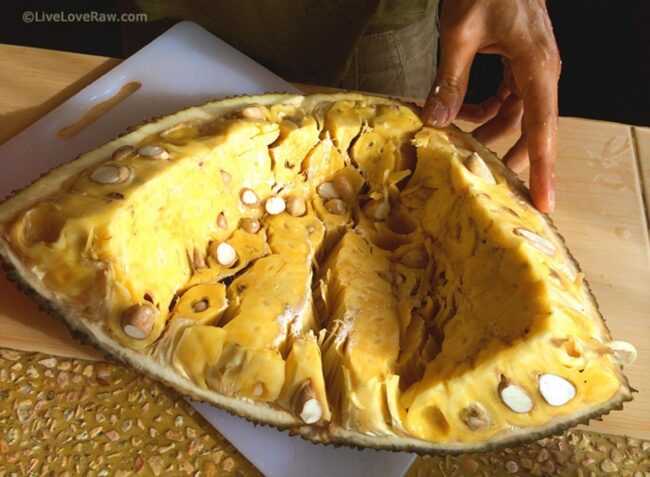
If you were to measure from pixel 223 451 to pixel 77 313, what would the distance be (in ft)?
1.22

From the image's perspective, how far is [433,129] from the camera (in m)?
1.25

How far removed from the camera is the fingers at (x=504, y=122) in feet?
4.86

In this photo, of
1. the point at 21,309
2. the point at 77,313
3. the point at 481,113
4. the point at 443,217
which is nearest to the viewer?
the point at 77,313

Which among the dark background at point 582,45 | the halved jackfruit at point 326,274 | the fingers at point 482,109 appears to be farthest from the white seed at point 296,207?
the dark background at point 582,45

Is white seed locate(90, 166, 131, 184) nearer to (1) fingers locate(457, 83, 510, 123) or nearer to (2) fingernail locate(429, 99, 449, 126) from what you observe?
(2) fingernail locate(429, 99, 449, 126)

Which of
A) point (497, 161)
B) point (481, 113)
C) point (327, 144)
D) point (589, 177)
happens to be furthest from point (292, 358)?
point (589, 177)

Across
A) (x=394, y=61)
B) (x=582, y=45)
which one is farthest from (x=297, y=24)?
(x=582, y=45)

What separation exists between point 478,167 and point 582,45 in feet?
6.00

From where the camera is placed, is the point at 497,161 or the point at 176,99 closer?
the point at 497,161

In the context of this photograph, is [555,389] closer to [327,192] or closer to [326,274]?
[326,274]

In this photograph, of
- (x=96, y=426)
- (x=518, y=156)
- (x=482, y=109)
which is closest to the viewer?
(x=96, y=426)

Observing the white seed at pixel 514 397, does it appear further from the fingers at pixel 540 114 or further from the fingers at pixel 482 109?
the fingers at pixel 482 109

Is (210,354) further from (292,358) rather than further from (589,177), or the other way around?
(589,177)

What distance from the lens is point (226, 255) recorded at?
1.17 meters
